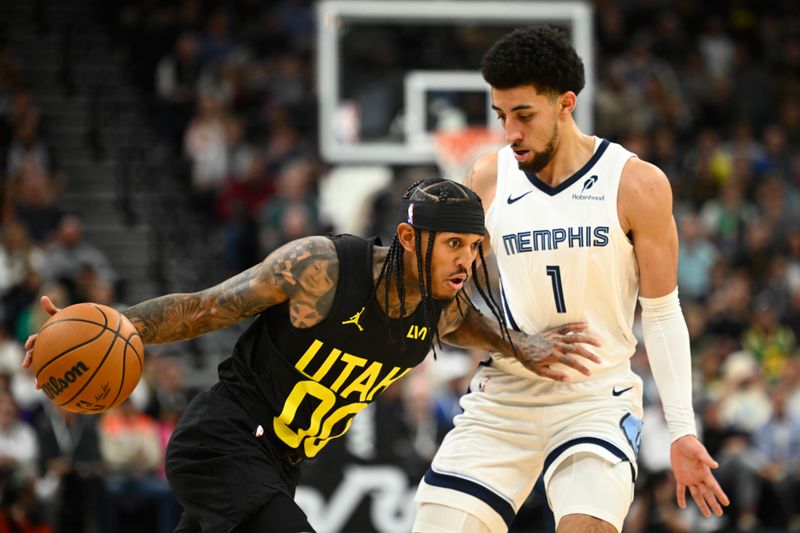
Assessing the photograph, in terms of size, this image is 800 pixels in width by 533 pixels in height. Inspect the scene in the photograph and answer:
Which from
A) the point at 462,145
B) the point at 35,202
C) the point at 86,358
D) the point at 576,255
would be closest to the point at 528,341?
the point at 576,255

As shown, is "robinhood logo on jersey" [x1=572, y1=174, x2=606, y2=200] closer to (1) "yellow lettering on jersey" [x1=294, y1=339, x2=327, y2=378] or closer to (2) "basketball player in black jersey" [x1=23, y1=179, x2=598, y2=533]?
(2) "basketball player in black jersey" [x1=23, y1=179, x2=598, y2=533]

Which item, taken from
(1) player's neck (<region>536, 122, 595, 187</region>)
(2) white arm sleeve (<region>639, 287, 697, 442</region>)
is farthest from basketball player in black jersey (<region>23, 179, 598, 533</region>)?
(1) player's neck (<region>536, 122, 595, 187</region>)

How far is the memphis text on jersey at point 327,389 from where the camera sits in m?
5.07

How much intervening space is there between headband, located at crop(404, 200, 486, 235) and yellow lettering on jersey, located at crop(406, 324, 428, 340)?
0.45m

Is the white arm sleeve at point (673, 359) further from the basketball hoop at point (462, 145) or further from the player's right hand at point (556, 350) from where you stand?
the basketball hoop at point (462, 145)

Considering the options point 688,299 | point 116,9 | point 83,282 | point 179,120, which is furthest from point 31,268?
point 688,299

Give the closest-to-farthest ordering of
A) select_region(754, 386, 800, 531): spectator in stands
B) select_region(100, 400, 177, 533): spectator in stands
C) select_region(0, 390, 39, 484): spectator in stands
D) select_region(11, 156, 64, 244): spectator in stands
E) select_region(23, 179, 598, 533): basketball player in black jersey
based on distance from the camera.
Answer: select_region(23, 179, 598, 533): basketball player in black jersey < select_region(0, 390, 39, 484): spectator in stands < select_region(100, 400, 177, 533): spectator in stands < select_region(754, 386, 800, 531): spectator in stands < select_region(11, 156, 64, 244): spectator in stands

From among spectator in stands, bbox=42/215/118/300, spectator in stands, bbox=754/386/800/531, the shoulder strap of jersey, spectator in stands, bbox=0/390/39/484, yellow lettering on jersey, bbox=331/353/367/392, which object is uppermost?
the shoulder strap of jersey

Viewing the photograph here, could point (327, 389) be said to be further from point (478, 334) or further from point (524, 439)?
point (524, 439)

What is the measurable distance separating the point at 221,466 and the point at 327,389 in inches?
20.8

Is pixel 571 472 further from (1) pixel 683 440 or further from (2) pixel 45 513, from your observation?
(2) pixel 45 513

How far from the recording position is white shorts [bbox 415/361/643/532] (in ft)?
17.2

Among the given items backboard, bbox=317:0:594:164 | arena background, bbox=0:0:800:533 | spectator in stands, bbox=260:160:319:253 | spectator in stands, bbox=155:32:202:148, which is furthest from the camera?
spectator in stands, bbox=155:32:202:148

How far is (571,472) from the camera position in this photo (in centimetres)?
514
